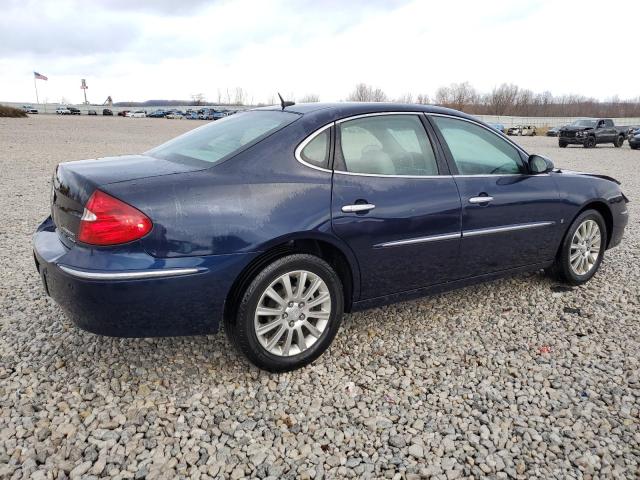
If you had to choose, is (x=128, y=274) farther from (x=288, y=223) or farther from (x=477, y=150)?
(x=477, y=150)

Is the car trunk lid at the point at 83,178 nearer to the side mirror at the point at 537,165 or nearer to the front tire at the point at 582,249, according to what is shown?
the side mirror at the point at 537,165

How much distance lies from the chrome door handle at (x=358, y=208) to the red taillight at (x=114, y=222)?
1117 mm

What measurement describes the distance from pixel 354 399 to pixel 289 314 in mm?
602

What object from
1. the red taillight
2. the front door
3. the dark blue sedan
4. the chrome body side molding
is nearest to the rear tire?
the front door

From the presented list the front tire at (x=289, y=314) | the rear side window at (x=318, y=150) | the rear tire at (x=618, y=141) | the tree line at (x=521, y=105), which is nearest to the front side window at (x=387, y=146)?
the rear side window at (x=318, y=150)

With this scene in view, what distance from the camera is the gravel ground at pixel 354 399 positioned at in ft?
7.47

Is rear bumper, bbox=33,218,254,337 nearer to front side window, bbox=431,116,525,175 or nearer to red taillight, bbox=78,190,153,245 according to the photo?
red taillight, bbox=78,190,153,245

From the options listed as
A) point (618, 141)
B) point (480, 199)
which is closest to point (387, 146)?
point (480, 199)

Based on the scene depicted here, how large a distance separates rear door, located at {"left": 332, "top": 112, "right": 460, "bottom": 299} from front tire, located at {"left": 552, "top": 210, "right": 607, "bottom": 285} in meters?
1.38

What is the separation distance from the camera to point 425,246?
3.35m

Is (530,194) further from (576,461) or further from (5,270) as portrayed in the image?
(5,270)

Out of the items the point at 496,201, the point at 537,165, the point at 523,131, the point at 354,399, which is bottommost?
the point at 354,399

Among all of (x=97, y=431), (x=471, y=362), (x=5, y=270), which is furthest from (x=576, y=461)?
(x=5, y=270)

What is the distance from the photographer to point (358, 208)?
303 cm
